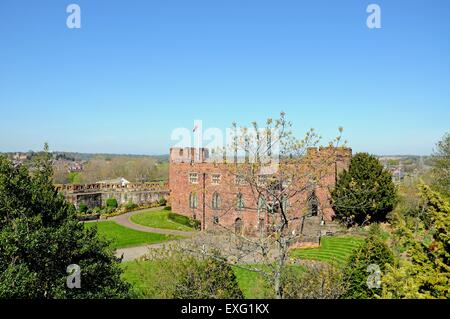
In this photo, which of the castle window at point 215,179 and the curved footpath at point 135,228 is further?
the castle window at point 215,179

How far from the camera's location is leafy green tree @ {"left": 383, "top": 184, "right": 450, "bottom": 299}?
25.6ft

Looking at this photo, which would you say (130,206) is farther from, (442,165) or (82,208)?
(442,165)

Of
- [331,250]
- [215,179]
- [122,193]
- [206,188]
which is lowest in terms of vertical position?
[331,250]

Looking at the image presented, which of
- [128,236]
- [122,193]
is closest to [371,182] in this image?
[128,236]

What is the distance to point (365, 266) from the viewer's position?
14.2 metres

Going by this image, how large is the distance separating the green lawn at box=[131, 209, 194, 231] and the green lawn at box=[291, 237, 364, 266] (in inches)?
423

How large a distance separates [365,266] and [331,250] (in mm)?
12634

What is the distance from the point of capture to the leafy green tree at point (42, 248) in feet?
34.1

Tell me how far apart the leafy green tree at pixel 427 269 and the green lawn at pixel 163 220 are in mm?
24994

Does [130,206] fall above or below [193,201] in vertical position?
below

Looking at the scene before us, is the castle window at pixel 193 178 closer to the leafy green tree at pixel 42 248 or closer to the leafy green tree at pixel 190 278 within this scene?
the leafy green tree at pixel 42 248

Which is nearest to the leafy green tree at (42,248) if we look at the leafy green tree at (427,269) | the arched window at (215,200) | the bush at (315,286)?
the bush at (315,286)
